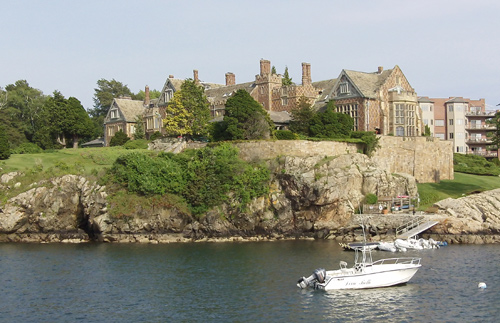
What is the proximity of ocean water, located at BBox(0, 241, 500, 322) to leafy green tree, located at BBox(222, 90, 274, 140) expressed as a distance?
64.4 feet

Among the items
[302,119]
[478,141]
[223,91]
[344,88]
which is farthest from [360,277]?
[478,141]

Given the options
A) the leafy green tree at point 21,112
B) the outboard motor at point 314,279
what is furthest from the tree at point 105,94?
the outboard motor at point 314,279

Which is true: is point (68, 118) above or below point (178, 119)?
above

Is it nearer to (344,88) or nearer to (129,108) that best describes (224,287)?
(344,88)

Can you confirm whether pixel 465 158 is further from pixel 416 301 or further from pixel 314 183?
pixel 416 301

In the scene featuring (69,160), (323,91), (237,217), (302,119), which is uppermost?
(323,91)

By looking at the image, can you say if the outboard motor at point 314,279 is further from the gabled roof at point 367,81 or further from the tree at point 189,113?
the tree at point 189,113

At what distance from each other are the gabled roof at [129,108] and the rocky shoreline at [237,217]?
146ft

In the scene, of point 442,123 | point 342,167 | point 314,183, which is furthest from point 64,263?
point 442,123

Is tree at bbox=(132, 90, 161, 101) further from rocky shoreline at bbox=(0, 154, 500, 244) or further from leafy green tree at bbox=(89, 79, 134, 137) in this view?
rocky shoreline at bbox=(0, 154, 500, 244)

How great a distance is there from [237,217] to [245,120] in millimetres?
15055

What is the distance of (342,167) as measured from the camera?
75.6 metres

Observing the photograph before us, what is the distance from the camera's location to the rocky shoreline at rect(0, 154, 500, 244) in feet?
235

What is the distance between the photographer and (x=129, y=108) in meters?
120
